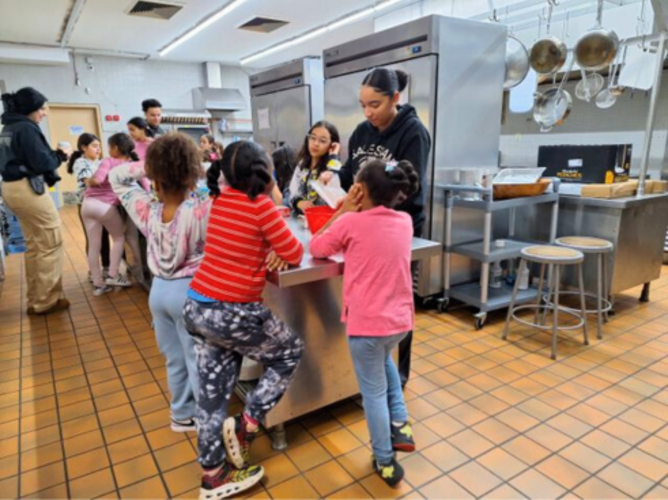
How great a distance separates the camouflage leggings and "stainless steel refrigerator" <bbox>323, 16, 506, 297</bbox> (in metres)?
1.93

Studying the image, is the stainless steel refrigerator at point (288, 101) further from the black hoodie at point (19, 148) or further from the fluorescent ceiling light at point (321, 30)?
the black hoodie at point (19, 148)

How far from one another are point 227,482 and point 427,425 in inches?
36.9

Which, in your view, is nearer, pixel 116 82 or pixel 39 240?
pixel 39 240

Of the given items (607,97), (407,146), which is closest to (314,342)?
(407,146)

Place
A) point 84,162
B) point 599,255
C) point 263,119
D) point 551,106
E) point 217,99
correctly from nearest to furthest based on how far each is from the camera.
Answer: point 599,255, point 84,162, point 551,106, point 263,119, point 217,99

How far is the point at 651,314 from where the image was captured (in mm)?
3344

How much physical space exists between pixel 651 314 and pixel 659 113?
10.8 ft

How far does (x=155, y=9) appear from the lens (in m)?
6.29

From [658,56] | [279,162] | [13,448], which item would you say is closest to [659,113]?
[658,56]

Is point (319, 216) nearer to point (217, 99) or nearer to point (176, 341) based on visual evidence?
point (176, 341)

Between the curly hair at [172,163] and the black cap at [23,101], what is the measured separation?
218 cm

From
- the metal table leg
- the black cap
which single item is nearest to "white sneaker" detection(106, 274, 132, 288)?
the black cap

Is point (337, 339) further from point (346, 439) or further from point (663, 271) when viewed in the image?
point (663, 271)

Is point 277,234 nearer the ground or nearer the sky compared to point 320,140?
nearer the ground
